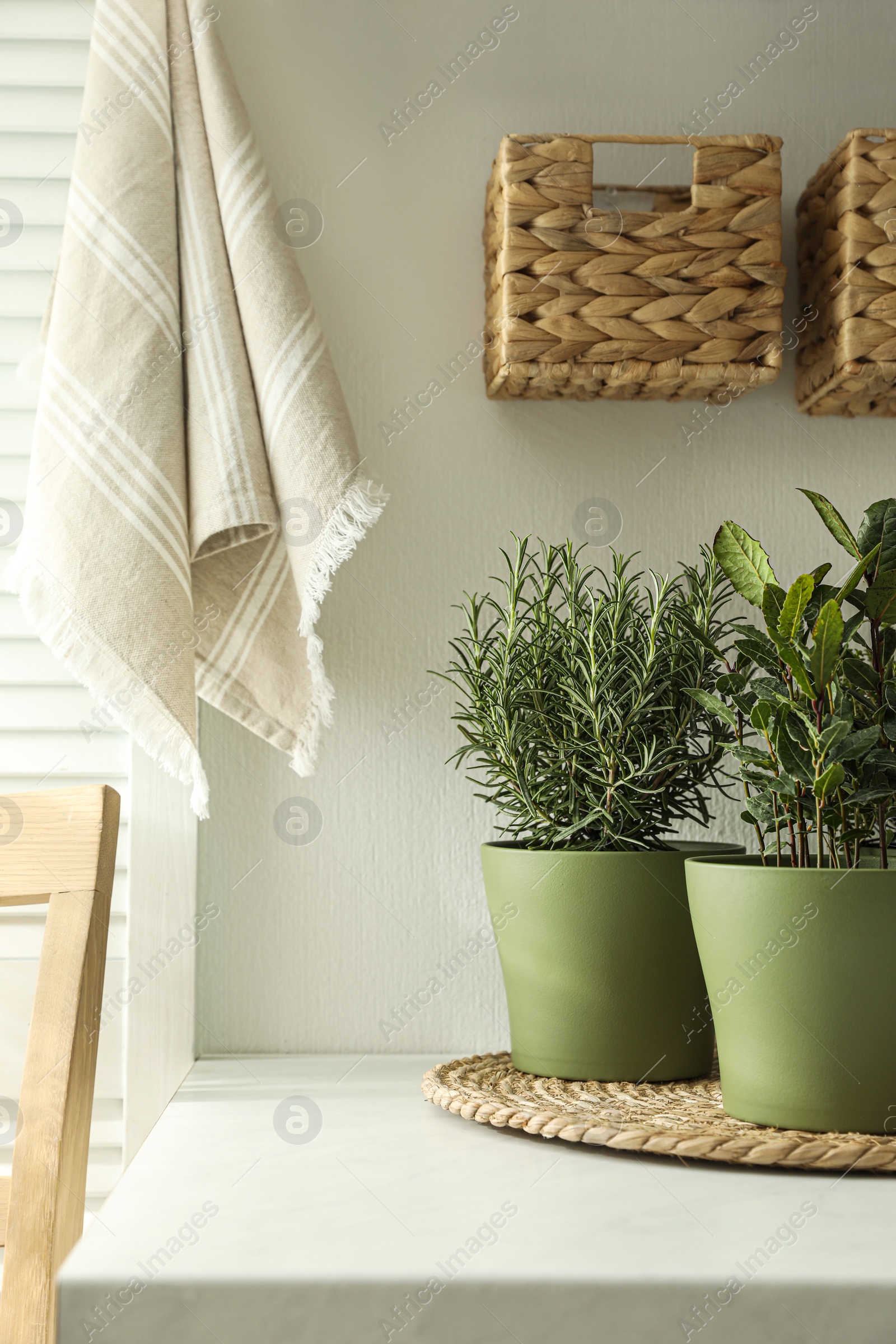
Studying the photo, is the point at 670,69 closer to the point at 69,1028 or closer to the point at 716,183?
the point at 716,183

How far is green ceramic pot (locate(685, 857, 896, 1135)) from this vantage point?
1.99 feet

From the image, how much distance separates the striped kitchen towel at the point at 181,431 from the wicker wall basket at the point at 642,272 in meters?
0.17

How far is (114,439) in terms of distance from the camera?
81cm

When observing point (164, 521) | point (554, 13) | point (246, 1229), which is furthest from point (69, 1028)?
point (554, 13)

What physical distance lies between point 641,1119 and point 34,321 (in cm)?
83

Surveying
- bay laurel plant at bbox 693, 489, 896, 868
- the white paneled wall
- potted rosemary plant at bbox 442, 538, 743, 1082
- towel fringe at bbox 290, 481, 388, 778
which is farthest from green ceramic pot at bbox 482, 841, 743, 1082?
the white paneled wall

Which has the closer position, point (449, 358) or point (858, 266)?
point (858, 266)

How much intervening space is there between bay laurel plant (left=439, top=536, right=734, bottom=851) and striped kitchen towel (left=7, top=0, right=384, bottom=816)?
160 mm

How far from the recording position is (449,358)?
0.97m

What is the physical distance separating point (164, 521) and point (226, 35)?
1.64ft

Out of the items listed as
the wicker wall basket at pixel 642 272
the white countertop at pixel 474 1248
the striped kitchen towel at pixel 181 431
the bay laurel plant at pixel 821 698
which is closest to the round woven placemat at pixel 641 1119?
the white countertop at pixel 474 1248

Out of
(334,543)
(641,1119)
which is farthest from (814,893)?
(334,543)

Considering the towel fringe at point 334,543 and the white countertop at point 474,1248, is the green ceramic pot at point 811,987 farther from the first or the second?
the towel fringe at point 334,543

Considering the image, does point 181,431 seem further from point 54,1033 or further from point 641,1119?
point 641,1119
